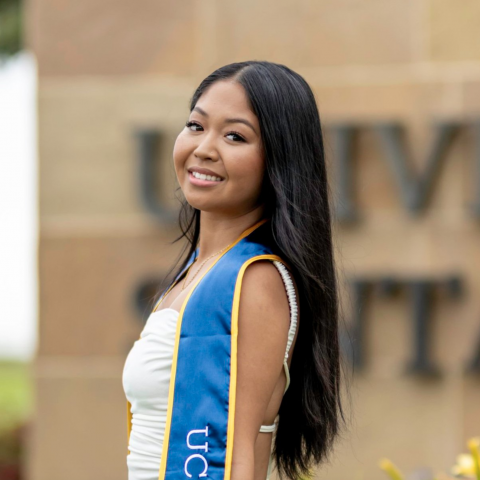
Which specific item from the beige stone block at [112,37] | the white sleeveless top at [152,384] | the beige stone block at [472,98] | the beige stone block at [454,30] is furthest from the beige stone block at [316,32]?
the white sleeveless top at [152,384]

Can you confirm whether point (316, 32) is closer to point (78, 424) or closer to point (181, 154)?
point (78, 424)

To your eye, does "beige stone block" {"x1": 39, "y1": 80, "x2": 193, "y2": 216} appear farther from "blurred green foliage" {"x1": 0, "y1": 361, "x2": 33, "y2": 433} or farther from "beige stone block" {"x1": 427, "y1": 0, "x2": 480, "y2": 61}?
"beige stone block" {"x1": 427, "y1": 0, "x2": 480, "y2": 61}

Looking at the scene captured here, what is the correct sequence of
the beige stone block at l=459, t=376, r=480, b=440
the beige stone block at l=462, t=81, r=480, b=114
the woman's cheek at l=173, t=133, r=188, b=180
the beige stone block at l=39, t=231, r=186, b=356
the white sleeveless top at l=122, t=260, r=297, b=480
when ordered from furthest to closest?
the beige stone block at l=39, t=231, r=186, b=356 → the beige stone block at l=462, t=81, r=480, b=114 → the beige stone block at l=459, t=376, r=480, b=440 → the woman's cheek at l=173, t=133, r=188, b=180 → the white sleeveless top at l=122, t=260, r=297, b=480

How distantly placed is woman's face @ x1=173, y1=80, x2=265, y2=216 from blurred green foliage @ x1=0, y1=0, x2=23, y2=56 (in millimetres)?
7170

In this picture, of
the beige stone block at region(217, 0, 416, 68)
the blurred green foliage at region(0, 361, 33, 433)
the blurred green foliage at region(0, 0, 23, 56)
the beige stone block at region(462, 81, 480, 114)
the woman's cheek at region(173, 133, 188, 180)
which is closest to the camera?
the woman's cheek at region(173, 133, 188, 180)

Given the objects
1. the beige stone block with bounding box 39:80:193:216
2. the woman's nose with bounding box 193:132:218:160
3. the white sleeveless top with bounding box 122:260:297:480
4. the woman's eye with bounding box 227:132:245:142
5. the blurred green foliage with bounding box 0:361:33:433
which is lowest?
the blurred green foliage with bounding box 0:361:33:433

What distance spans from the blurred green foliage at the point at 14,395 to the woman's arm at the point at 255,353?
4.46 meters

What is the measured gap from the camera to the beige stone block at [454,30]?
5.39 meters

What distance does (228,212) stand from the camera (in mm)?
1902

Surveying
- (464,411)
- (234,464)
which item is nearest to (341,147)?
(464,411)

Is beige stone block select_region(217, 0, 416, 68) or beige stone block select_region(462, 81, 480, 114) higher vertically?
beige stone block select_region(217, 0, 416, 68)

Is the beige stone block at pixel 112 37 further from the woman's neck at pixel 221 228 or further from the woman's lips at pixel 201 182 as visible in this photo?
the woman's lips at pixel 201 182

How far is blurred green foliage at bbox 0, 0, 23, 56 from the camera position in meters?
8.53

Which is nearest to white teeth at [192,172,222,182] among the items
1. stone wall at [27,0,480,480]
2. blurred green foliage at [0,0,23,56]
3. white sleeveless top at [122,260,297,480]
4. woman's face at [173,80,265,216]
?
woman's face at [173,80,265,216]
